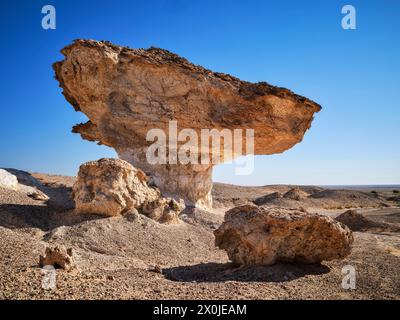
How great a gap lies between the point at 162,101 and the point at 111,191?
5775mm

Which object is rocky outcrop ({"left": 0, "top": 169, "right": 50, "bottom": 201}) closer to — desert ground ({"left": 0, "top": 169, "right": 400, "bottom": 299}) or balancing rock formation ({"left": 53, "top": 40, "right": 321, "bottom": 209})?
desert ground ({"left": 0, "top": 169, "right": 400, "bottom": 299})

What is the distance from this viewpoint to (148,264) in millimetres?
8773

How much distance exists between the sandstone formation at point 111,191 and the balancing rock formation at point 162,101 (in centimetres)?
352

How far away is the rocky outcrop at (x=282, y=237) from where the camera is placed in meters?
7.57

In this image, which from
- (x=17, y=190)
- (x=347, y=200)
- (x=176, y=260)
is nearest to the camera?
(x=176, y=260)

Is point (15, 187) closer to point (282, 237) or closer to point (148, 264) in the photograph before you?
point (148, 264)

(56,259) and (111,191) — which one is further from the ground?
(111,191)

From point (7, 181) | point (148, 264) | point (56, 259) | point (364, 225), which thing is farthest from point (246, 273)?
point (364, 225)

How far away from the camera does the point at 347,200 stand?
3753 centimetres

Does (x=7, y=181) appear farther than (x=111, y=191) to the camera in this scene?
Yes

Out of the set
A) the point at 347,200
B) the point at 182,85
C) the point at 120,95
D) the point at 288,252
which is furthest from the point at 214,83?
the point at 347,200

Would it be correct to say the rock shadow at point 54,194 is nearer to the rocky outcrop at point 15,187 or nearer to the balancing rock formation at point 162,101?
the rocky outcrop at point 15,187
